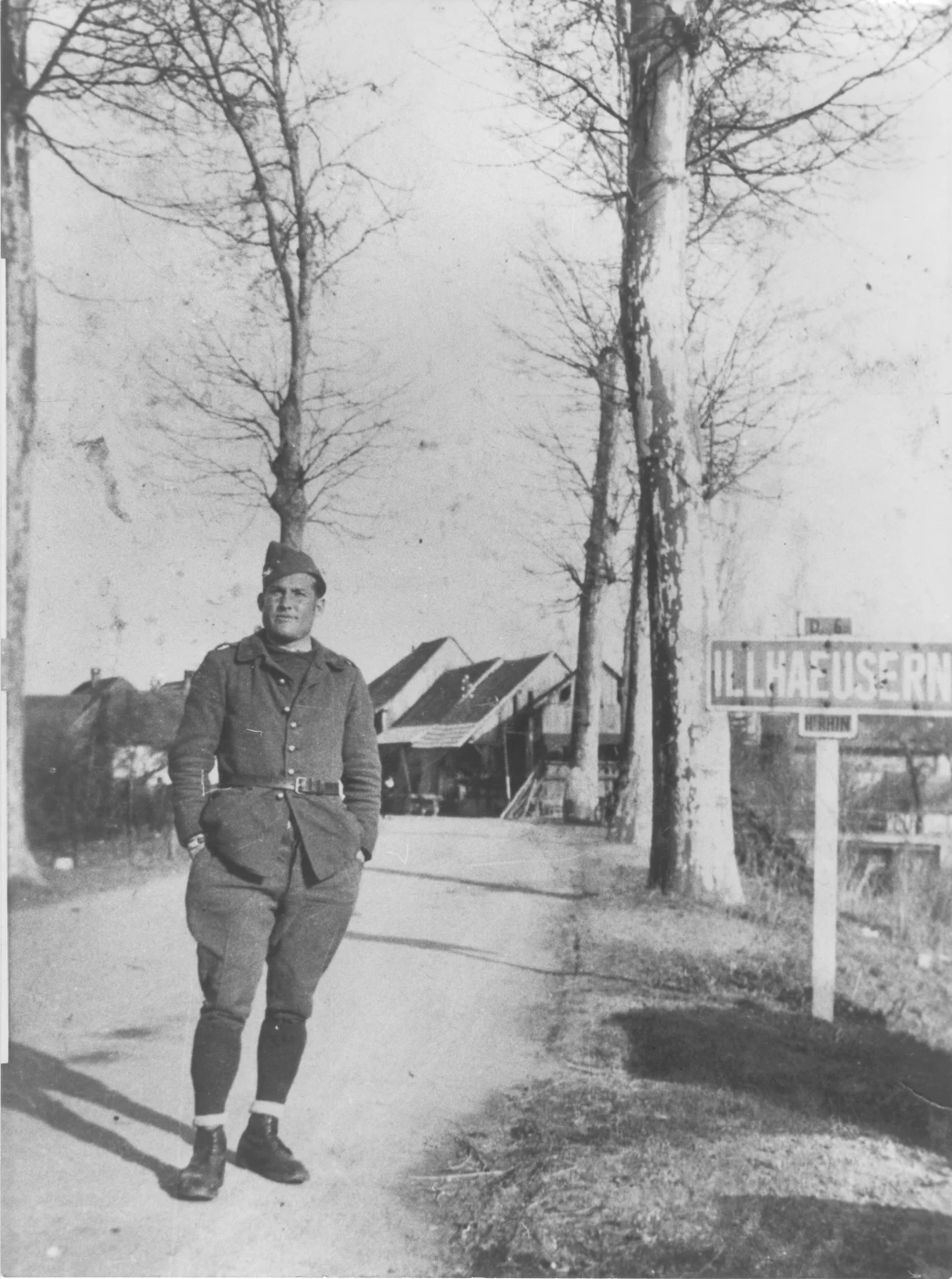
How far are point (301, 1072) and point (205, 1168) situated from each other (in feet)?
2.39

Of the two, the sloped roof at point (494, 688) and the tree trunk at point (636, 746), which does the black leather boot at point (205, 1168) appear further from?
the tree trunk at point (636, 746)

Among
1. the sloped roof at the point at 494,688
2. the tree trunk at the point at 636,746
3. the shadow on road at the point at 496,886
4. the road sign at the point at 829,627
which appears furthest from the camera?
the tree trunk at the point at 636,746

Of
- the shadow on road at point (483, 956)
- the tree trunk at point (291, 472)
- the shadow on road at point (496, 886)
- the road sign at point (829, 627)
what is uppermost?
the tree trunk at point (291, 472)

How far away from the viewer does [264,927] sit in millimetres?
3361

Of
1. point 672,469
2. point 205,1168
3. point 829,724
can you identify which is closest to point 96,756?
point 205,1168

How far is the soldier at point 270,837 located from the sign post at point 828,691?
177cm

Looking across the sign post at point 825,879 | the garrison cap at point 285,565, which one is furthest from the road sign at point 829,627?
the garrison cap at point 285,565

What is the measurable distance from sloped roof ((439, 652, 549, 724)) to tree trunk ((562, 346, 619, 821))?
35 centimetres

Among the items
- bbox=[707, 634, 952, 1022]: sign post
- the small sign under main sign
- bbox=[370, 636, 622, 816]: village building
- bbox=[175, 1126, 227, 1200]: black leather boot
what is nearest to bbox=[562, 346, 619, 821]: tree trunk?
bbox=[370, 636, 622, 816]: village building

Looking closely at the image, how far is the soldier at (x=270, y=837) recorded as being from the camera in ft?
10.7

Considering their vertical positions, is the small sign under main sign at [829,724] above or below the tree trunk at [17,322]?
below

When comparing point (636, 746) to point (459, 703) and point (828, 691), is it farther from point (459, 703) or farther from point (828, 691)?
point (828, 691)

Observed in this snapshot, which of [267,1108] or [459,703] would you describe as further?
[459,703]

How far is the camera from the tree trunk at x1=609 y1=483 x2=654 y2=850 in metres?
6.36
